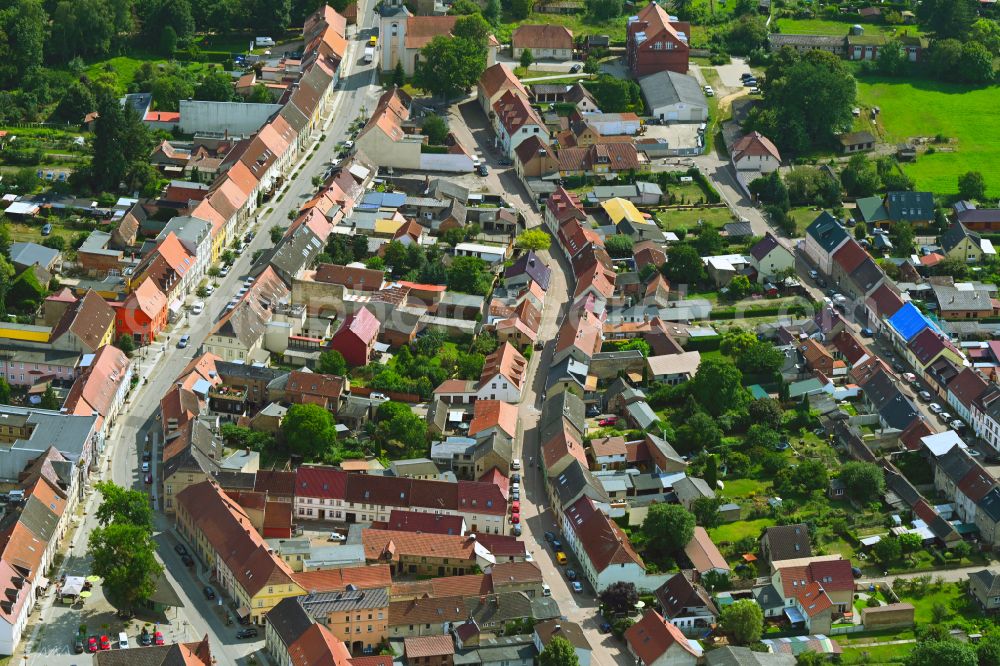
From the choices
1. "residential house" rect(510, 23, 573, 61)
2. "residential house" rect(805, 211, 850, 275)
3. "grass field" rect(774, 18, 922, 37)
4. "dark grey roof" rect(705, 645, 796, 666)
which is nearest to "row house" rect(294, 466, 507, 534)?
"dark grey roof" rect(705, 645, 796, 666)

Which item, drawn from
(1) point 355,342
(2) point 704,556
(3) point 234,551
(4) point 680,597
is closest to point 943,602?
(2) point 704,556

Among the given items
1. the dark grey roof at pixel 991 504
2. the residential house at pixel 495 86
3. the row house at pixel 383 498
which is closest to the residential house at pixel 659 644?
the row house at pixel 383 498

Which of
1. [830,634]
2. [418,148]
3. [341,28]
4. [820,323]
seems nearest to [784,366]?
[820,323]

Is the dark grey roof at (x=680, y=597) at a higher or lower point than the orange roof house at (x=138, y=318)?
higher

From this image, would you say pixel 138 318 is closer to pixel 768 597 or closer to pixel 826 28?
pixel 768 597

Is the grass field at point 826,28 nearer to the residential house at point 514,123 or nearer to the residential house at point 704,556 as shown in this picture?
the residential house at point 514,123

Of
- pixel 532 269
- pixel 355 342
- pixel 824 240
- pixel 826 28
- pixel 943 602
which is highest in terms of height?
pixel 943 602

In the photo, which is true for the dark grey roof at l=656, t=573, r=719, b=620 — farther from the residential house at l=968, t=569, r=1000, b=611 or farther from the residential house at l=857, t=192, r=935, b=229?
the residential house at l=857, t=192, r=935, b=229
